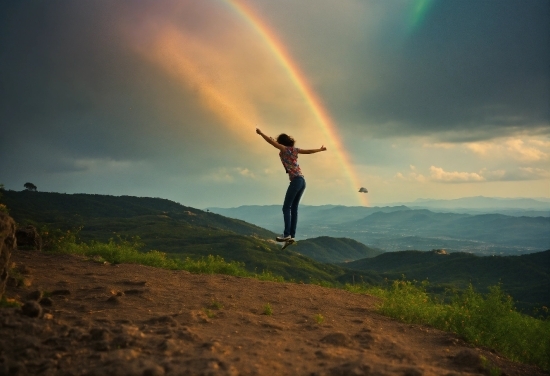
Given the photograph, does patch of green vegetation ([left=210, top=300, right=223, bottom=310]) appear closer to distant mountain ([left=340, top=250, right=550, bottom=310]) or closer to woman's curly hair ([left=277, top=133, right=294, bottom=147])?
woman's curly hair ([left=277, top=133, right=294, bottom=147])

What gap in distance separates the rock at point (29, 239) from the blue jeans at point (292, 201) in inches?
392

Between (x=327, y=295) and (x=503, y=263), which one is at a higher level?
(x=327, y=295)

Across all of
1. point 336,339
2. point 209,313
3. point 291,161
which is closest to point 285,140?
point 291,161

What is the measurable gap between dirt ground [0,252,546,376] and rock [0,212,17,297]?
0.59 meters

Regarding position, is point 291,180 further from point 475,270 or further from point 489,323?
point 475,270

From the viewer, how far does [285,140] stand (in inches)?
494

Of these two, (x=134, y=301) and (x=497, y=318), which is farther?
(x=497, y=318)

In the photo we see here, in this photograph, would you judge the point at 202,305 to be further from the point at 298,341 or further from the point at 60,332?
the point at 60,332

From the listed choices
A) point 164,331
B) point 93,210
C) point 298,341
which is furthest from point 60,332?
point 93,210

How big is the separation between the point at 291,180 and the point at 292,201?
63 centimetres

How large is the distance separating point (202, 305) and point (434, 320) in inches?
213

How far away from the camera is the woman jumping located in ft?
39.5

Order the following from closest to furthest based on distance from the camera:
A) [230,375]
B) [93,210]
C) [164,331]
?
[230,375], [164,331], [93,210]

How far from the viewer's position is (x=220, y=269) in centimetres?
1573
